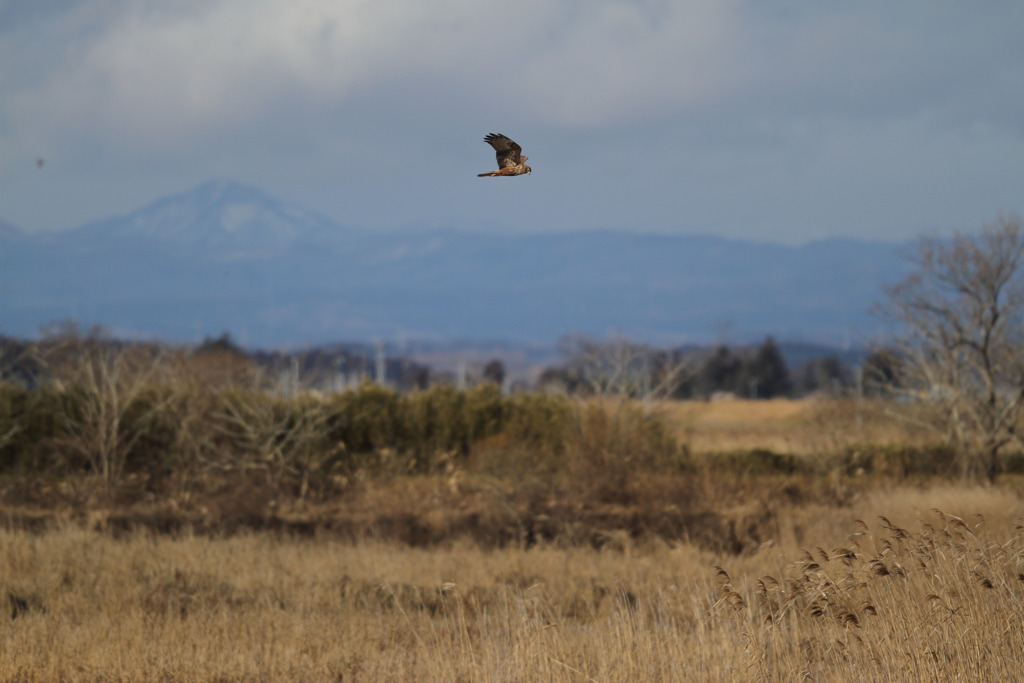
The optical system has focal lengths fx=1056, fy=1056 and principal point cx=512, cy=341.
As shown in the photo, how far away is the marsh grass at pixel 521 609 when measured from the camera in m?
7.29

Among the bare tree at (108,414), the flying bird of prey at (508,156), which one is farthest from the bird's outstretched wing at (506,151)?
the bare tree at (108,414)

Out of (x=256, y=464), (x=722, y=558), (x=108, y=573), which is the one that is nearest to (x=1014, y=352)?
(x=722, y=558)

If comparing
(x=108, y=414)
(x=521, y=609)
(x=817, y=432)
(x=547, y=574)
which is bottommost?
(x=547, y=574)

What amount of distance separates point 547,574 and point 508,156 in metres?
12.1

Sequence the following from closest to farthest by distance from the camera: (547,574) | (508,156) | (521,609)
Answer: (508,156)
(521,609)
(547,574)

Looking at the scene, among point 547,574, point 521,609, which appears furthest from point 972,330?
point 521,609

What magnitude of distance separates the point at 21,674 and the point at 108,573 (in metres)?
5.15

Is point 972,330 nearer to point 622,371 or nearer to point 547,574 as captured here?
point 622,371

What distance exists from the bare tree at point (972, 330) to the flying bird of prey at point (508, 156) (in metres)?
21.6

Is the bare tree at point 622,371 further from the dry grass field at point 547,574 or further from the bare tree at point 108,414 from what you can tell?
the bare tree at point 108,414

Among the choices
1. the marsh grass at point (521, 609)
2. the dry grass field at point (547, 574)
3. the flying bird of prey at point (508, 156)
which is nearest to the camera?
the flying bird of prey at point (508, 156)

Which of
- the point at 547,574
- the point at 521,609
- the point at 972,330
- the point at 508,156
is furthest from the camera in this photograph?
the point at 972,330

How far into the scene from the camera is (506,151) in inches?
172

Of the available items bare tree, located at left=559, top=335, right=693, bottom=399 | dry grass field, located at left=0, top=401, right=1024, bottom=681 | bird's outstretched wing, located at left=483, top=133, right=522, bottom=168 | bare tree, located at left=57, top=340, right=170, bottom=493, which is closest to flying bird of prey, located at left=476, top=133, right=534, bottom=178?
bird's outstretched wing, located at left=483, top=133, right=522, bottom=168
